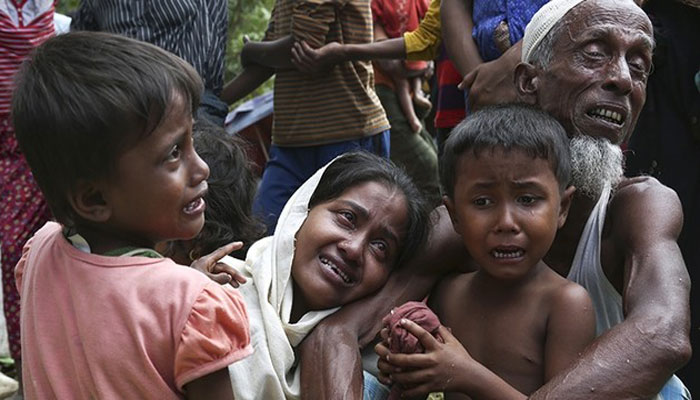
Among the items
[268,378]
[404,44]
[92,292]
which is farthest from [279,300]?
[404,44]

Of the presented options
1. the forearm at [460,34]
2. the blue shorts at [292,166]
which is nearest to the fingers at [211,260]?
the forearm at [460,34]

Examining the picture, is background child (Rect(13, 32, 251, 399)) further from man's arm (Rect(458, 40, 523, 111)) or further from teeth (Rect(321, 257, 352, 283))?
man's arm (Rect(458, 40, 523, 111))

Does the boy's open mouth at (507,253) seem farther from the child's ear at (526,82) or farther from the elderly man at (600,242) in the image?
the child's ear at (526,82)

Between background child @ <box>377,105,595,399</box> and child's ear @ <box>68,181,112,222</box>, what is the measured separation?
84cm

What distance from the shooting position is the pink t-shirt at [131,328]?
1.96 meters

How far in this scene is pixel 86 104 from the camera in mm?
1938

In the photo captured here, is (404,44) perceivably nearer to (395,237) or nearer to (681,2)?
(681,2)

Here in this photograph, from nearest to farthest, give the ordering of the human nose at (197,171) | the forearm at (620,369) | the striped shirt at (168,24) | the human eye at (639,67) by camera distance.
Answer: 1. the human nose at (197,171)
2. the forearm at (620,369)
3. the human eye at (639,67)
4. the striped shirt at (168,24)

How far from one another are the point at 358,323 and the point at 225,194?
0.80 m

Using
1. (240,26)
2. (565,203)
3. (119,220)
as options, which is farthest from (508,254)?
(240,26)

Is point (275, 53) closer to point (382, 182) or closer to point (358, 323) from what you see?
point (382, 182)

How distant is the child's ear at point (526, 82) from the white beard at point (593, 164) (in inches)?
11.6

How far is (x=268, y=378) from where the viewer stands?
2645mm

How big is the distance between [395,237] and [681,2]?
2.04 meters
